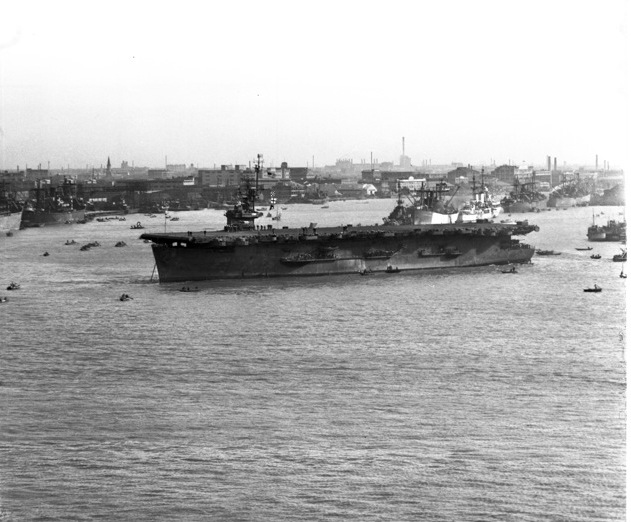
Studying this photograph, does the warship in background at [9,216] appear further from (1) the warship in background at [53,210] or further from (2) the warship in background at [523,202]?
(2) the warship in background at [523,202]

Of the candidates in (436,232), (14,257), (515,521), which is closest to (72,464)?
(515,521)

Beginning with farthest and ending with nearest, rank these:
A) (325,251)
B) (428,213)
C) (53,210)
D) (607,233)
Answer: (53,210)
(428,213)
(607,233)
(325,251)

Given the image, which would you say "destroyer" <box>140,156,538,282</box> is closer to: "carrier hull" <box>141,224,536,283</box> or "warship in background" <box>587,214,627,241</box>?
"carrier hull" <box>141,224,536,283</box>

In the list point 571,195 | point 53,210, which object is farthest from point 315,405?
point 571,195

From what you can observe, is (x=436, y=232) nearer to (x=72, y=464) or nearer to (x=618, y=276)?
(x=618, y=276)

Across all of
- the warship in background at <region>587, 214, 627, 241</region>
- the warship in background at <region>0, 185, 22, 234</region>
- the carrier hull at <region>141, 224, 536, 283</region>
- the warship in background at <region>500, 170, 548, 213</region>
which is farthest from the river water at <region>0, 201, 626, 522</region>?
the warship in background at <region>500, 170, 548, 213</region>

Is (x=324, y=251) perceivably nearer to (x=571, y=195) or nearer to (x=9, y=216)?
(x=9, y=216)
